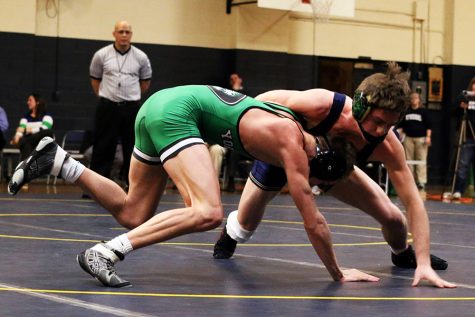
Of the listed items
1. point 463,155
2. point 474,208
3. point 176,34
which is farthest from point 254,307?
point 176,34

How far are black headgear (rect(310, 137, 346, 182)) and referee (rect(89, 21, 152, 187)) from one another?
18.3 feet

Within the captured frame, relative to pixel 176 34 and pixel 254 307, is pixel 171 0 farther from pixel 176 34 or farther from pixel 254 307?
pixel 254 307

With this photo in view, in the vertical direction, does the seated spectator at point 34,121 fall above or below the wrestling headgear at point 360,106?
below

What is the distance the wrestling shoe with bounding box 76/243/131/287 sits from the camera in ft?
13.9

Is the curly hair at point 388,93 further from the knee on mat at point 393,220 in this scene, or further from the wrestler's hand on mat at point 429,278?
the knee on mat at point 393,220

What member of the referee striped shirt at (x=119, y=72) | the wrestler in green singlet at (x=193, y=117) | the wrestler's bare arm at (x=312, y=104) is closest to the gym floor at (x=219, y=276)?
the wrestler in green singlet at (x=193, y=117)

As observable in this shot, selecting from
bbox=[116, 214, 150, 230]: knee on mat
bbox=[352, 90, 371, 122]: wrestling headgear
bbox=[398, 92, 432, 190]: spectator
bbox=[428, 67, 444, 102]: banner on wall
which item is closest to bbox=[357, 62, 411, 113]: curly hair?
bbox=[352, 90, 371, 122]: wrestling headgear

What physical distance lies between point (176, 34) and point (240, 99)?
10.7 meters

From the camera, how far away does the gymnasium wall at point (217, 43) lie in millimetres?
13992

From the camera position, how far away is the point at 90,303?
12.6 ft

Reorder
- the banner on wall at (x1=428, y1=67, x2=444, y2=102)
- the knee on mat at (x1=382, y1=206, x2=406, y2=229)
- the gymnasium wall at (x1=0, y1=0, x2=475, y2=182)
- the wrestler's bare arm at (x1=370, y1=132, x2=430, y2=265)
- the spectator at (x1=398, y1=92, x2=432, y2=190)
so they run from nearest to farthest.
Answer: the wrestler's bare arm at (x1=370, y1=132, x2=430, y2=265) < the knee on mat at (x1=382, y1=206, x2=406, y2=229) < the gymnasium wall at (x1=0, y1=0, x2=475, y2=182) < the spectator at (x1=398, y1=92, x2=432, y2=190) < the banner on wall at (x1=428, y1=67, x2=444, y2=102)

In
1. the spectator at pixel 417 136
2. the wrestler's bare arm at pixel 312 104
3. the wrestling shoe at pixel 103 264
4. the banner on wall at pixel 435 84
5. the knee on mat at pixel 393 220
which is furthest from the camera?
the banner on wall at pixel 435 84

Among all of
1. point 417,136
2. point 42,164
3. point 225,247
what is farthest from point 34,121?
point 42,164

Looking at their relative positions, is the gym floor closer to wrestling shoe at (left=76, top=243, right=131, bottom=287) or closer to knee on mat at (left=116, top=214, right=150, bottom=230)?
wrestling shoe at (left=76, top=243, right=131, bottom=287)
